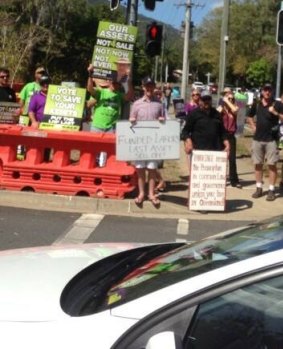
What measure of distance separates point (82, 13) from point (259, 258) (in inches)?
2849

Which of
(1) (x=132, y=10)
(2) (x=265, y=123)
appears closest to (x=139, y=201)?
(2) (x=265, y=123)

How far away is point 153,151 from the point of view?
9.58m

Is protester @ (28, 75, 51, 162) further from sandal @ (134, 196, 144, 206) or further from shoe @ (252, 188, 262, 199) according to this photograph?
shoe @ (252, 188, 262, 199)

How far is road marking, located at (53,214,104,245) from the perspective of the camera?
7.90 m

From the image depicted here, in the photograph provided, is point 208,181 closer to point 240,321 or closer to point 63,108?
point 63,108

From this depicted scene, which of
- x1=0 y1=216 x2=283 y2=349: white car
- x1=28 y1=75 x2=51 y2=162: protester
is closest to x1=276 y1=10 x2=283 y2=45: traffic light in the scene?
x1=28 y1=75 x2=51 y2=162: protester

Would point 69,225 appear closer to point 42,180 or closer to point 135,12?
point 42,180

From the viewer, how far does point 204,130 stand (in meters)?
10.2

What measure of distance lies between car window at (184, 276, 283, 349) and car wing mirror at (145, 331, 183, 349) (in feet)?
0.34

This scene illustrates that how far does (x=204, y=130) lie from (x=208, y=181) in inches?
34.4

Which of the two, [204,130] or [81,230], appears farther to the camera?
[204,130]

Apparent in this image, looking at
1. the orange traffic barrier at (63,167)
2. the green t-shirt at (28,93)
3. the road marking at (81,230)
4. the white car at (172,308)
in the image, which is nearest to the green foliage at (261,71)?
the green t-shirt at (28,93)

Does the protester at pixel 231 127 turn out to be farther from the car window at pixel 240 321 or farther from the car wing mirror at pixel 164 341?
the car wing mirror at pixel 164 341

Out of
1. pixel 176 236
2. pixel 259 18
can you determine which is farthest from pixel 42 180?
A: pixel 259 18
